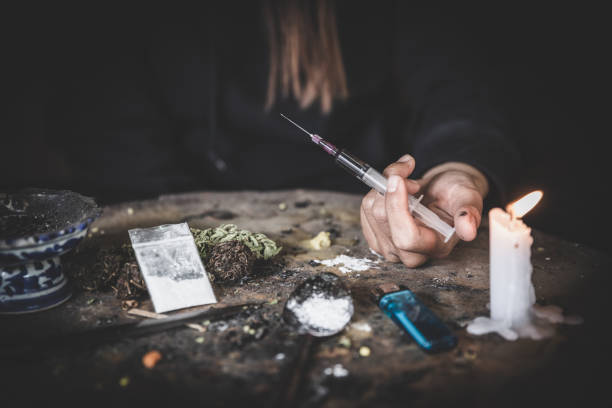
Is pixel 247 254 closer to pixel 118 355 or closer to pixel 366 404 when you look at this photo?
pixel 118 355

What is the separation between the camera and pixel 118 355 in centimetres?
80

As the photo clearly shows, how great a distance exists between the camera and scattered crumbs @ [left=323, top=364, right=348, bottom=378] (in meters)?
0.74

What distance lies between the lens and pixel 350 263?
1163 mm

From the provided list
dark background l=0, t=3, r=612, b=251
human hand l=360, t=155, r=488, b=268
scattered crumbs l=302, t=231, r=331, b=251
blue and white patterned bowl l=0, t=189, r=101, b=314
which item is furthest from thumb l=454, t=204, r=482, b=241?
dark background l=0, t=3, r=612, b=251

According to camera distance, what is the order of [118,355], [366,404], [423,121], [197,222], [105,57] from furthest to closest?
[105,57], [423,121], [197,222], [118,355], [366,404]

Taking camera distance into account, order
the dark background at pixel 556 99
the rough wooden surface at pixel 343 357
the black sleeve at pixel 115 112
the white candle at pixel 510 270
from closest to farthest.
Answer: the rough wooden surface at pixel 343 357 → the white candle at pixel 510 270 → the black sleeve at pixel 115 112 → the dark background at pixel 556 99

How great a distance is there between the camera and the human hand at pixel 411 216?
1.03 metres

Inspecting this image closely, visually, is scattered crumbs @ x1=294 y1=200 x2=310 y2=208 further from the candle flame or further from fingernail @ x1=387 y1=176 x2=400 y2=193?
the candle flame

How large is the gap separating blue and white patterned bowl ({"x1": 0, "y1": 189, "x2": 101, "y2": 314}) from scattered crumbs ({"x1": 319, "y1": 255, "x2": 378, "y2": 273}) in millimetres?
605

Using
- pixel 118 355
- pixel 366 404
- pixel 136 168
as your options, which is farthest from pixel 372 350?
pixel 136 168

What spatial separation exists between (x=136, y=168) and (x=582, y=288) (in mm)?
2011

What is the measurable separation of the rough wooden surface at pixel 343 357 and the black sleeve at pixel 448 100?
0.52 meters

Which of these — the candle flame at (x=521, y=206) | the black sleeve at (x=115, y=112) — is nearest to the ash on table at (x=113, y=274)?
the candle flame at (x=521, y=206)

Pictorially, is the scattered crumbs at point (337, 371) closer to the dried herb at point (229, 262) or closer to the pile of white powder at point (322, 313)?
the pile of white powder at point (322, 313)
